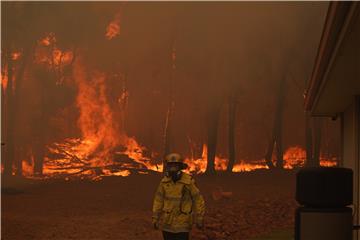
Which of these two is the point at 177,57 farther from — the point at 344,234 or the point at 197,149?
the point at 344,234

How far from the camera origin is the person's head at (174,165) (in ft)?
24.5

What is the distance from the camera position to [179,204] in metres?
7.77

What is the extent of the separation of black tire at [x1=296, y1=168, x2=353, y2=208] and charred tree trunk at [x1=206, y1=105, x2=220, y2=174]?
2016 cm

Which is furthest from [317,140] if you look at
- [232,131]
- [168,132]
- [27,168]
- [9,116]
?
[9,116]

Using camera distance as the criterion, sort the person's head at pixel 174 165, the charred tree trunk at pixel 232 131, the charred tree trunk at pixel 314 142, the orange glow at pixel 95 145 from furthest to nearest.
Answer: the orange glow at pixel 95 145, the charred tree trunk at pixel 232 131, the charred tree trunk at pixel 314 142, the person's head at pixel 174 165

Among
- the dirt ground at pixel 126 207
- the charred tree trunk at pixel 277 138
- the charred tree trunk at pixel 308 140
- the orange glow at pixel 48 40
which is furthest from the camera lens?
the orange glow at pixel 48 40

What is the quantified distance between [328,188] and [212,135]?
2114 centimetres

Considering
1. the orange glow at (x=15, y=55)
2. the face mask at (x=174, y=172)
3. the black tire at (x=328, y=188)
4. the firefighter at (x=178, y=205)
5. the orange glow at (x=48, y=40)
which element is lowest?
the firefighter at (x=178, y=205)

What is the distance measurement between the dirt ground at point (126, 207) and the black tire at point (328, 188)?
591 inches

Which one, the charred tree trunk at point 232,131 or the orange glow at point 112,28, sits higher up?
the orange glow at point 112,28

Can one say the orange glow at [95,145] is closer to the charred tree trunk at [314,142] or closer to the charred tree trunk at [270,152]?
the charred tree trunk at [270,152]

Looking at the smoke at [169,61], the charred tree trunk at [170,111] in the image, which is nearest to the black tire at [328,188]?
the smoke at [169,61]

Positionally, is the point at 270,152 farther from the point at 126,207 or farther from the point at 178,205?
the point at 178,205

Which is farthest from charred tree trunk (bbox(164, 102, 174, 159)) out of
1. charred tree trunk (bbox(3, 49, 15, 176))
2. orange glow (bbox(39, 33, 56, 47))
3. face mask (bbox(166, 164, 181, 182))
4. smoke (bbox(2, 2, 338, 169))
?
face mask (bbox(166, 164, 181, 182))
